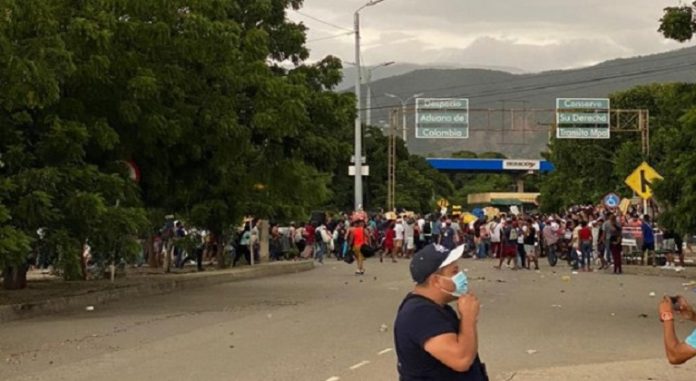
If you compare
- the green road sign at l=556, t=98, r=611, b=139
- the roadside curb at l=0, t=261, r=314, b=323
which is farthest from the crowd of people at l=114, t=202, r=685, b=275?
the green road sign at l=556, t=98, r=611, b=139

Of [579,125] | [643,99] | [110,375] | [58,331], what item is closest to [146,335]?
[58,331]

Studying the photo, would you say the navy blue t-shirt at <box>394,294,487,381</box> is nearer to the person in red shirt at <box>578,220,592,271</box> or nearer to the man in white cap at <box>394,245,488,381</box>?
the man in white cap at <box>394,245,488,381</box>

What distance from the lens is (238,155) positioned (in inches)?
932

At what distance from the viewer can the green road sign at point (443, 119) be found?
53.5 m

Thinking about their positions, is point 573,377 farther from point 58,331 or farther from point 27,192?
point 27,192

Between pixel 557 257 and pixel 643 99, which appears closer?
pixel 557 257

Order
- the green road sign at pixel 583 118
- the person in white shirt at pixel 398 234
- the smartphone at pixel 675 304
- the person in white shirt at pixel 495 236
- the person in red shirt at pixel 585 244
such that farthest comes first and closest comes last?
the green road sign at pixel 583 118, the person in white shirt at pixel 398 234, the person in white shirt at pixel 495 236, the person in red shirt at pixel 585 244, the smartphone at pixel 675 304

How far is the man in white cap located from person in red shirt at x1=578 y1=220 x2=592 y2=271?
1125 inches

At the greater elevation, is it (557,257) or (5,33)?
(5,33)

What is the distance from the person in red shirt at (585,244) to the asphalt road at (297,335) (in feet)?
29.0

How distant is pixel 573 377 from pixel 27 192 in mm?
10352

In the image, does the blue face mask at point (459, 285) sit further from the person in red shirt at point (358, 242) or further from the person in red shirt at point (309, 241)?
the person in red shirt at point (309, 241)

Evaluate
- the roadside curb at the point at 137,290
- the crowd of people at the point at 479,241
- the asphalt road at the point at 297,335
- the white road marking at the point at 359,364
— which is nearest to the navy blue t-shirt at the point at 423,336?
the asphalt road at the point at 297,335

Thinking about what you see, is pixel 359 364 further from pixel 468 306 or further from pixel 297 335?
pixel 468 306
